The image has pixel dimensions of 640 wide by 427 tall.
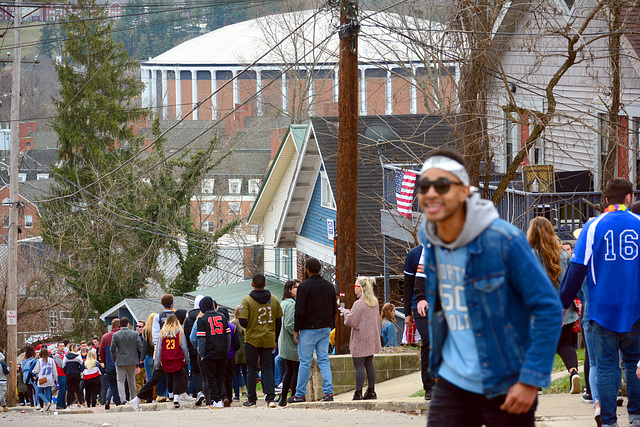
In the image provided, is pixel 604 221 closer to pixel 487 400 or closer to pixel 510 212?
pixel 487 400

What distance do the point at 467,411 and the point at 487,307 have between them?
20.7 inches

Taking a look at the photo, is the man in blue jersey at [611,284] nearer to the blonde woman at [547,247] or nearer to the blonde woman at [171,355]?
the blonde woman at [547,247]

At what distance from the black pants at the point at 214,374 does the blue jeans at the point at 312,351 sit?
1573 millimetres

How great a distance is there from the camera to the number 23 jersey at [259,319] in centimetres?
1106

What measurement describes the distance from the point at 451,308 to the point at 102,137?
49.0m

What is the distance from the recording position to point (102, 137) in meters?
50.3

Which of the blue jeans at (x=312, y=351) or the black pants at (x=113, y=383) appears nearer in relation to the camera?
the blue jeans at (x=312, y=351)

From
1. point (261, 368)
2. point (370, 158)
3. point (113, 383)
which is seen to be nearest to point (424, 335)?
point (261, 368)

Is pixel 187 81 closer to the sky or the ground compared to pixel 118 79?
closer to the sky

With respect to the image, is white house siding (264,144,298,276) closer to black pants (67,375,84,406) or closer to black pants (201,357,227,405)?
black pants (67,375,84,406)

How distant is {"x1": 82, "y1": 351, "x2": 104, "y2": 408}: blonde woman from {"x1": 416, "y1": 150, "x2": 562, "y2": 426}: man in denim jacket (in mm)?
15055

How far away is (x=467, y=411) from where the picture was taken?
3.71 meters

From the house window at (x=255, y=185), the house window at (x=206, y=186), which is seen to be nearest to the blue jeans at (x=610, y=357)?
the house window at (x=206, y=186)

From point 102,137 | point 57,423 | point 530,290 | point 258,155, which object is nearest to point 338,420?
point 57,423
